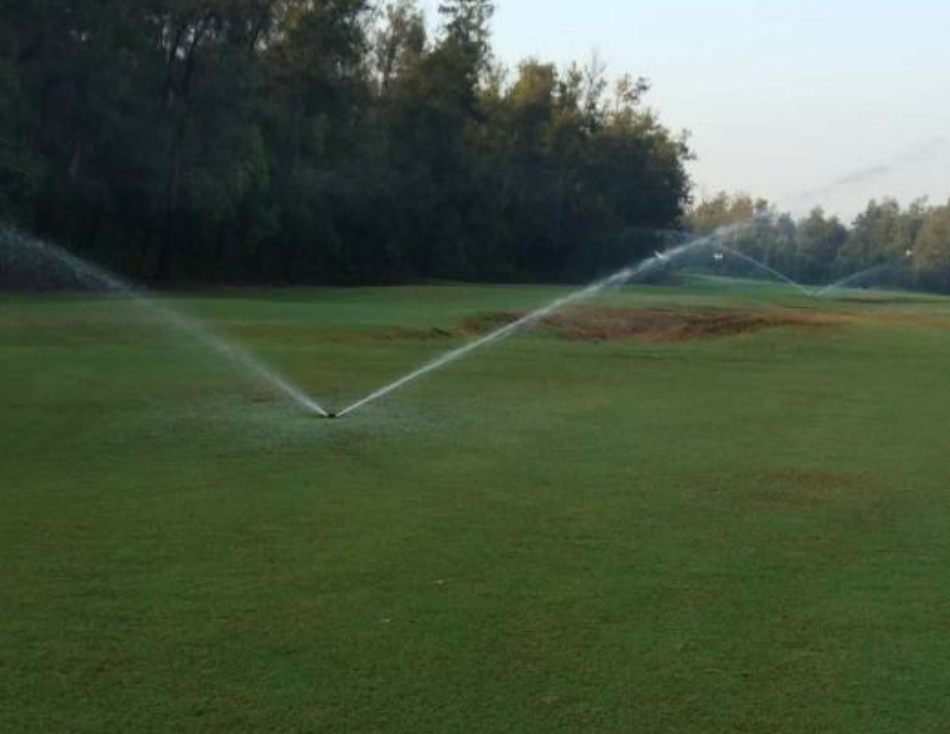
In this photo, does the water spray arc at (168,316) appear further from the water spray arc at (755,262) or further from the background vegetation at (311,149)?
the water spray arc at (755,262)

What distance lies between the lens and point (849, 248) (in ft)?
374

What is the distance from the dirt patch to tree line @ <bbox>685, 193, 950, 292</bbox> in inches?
3054

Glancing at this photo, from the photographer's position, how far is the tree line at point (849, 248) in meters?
110

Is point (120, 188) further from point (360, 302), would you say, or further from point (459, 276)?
point (459, 276)

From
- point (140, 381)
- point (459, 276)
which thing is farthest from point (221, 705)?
point (459, 276)

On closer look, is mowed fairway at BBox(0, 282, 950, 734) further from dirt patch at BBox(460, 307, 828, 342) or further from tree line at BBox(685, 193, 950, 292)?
tree line at BBox(685, 193, 950, 292)

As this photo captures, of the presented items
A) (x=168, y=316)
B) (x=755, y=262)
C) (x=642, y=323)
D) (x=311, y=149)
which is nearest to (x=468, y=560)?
(x=168, y=316)

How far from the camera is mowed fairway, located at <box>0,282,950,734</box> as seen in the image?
495cm

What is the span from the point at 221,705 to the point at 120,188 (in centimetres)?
4394

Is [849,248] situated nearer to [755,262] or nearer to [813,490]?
[755,262]

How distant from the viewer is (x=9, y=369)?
1569 cm

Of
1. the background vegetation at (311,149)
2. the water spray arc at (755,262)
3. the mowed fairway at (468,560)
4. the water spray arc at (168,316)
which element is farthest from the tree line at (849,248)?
the mowed fairway at (468,560)

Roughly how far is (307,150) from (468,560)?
5174 centimetres

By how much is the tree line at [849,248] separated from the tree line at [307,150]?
2365 centimetres
